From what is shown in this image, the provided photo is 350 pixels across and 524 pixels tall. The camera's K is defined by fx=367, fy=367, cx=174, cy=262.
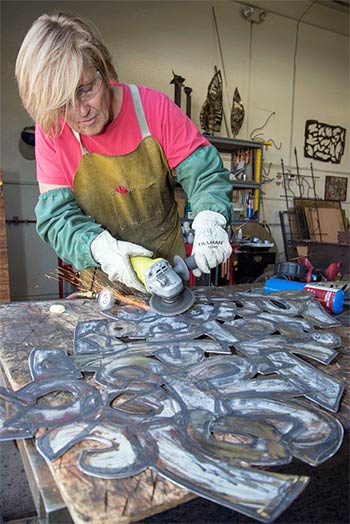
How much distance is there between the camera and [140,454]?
1.85 feet

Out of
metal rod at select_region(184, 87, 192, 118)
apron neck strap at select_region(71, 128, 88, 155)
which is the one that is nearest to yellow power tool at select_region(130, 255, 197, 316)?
apron neck strap at select_region(71, 128, 88, 155)

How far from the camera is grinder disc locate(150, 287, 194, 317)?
4.32ft

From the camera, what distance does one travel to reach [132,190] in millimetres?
1628

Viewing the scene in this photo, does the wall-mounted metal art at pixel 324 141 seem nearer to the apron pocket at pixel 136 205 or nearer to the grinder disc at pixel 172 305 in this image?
the apron pocket at pixel 136 205

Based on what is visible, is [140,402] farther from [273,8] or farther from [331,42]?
[331,42]

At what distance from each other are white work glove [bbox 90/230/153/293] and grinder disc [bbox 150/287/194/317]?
8cm

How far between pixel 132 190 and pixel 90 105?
42 centimetres

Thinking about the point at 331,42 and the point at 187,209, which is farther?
the point at 331,42

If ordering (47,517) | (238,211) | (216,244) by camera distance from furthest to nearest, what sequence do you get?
(238,211) < (216,244) < (47,517)

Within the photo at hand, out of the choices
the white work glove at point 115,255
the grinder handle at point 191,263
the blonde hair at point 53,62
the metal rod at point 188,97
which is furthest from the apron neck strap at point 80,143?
the metal rod at point 188,97

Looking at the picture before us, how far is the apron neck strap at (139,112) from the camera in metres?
1.54

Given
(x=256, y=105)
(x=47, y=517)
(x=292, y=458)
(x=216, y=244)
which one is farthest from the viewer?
(x=256, y=105)

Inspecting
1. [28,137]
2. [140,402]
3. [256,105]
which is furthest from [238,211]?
[140,402]

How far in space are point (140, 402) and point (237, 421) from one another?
191 mm
